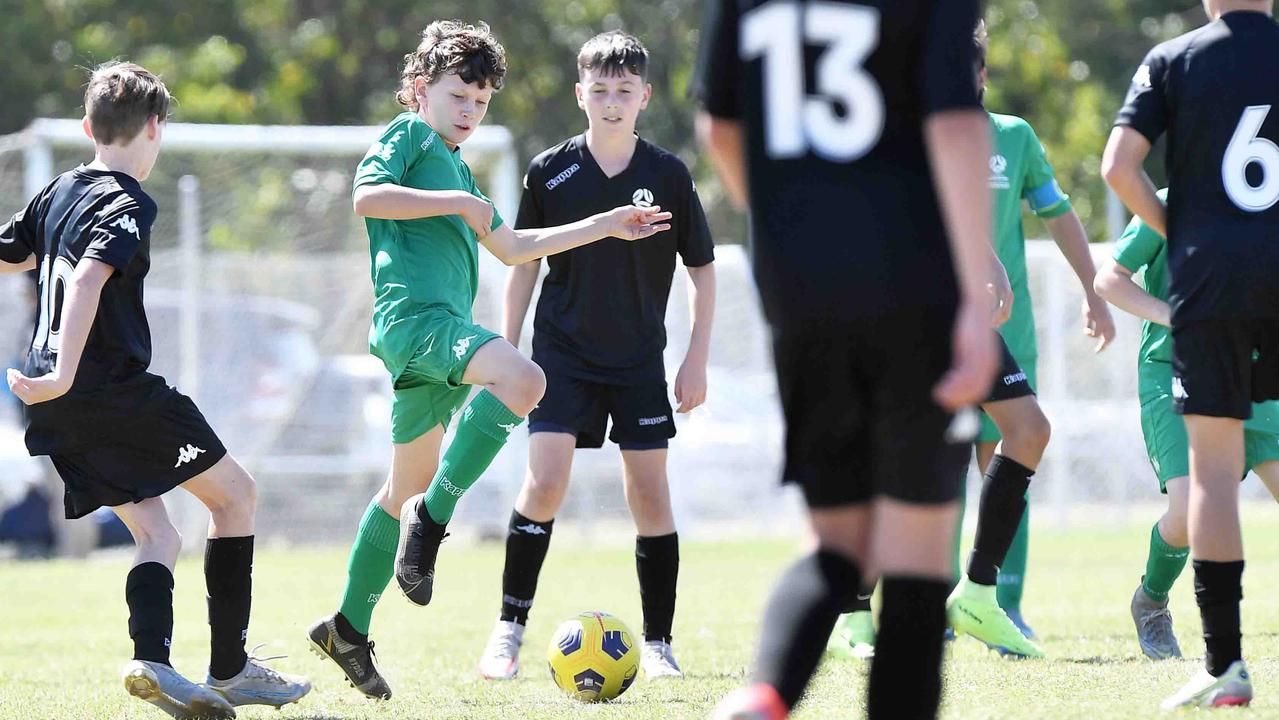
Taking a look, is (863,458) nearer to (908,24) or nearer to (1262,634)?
(908,24)

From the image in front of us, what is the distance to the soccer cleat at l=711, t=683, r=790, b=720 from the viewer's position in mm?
2863

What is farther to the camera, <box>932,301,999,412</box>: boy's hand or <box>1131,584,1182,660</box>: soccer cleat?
<box>1131,584,1182,660</box>: soccer cleat

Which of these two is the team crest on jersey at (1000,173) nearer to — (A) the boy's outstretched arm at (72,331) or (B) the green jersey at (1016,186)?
(B) the green jersey at (1016,186)

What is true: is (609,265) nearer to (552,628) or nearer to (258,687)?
(258,687)

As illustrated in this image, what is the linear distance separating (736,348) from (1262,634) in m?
8.87

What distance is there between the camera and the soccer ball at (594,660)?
509cm

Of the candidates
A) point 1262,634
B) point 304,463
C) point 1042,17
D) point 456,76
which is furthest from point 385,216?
point 1042,17

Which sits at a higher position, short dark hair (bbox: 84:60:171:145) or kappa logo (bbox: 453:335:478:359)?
→ short dark hair (bbox: 84:60:171:145)

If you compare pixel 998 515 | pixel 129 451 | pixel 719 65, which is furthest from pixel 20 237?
pixel 998 515

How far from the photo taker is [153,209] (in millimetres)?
4672

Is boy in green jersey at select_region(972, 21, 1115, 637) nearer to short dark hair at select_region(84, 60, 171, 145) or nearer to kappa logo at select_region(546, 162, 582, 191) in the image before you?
kappa logo at select_region(546, 162, 582, 191)

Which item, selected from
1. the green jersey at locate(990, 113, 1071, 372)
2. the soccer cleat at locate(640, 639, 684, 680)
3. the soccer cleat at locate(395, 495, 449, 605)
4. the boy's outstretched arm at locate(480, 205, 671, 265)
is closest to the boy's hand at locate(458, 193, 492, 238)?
the boy's outstretched arm at locate(480, 205, 671, 265)

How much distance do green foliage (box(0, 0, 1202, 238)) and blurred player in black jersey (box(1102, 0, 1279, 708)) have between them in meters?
20.6

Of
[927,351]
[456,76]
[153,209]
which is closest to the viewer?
[927,351]
